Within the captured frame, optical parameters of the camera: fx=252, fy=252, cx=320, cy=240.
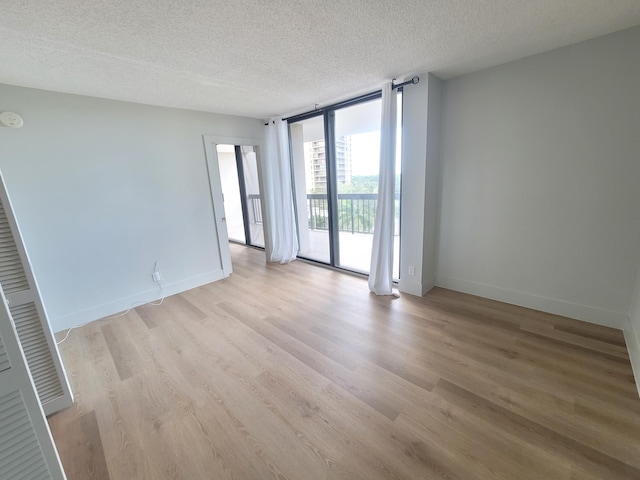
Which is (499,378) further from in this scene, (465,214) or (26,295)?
(26,295)

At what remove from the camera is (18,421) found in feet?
2.82

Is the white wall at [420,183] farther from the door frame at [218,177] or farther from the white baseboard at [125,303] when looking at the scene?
the white baseboard at [125,303]

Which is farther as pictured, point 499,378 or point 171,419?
point 499,378

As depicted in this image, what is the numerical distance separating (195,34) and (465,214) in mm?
2975

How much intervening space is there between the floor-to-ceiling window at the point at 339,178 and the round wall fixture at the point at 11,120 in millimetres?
2966

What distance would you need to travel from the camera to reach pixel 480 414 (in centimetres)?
151

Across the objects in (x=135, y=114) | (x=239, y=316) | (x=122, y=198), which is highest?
(x=135, y=114)

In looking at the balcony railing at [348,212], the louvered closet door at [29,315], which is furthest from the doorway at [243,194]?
the louvered closet door at [29,315]

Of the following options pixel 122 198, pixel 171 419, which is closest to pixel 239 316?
pixel 171 419

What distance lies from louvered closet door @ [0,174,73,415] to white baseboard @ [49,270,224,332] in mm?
1353

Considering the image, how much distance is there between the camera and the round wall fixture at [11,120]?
7.27 feet

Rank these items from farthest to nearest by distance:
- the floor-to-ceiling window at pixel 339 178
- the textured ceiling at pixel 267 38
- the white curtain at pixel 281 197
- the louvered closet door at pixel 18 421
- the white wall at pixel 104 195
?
the white curtain at pixel 281 197 → the floor-to-ceiling window at pixel 339 178 → the white wall at pixel 104 195 → the textured ceiling at pixel 267 38 → the louvered closet door at pixel 18 421

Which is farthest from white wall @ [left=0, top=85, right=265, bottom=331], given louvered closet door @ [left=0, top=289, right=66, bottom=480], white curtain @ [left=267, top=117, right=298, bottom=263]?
louvered closet door @ [left=0, top=289, right=66, bottom=480]

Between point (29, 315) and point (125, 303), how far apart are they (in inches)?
63.7
